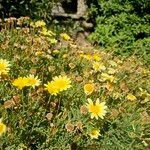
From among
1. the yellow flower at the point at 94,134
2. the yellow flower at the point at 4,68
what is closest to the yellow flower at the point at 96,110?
the yellow flower at the point at 94,134

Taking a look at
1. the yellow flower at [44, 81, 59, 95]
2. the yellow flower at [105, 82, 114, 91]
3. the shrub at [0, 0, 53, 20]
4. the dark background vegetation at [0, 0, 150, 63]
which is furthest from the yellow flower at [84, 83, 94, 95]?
the dark background vegetation at [0, 0, 150, 63]

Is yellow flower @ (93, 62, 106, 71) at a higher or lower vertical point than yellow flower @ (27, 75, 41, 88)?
lower

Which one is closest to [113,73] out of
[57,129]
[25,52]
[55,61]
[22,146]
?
[55,61]

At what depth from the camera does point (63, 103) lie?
3.20 metres

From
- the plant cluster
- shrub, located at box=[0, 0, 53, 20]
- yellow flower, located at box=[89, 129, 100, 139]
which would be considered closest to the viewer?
the plant cluster

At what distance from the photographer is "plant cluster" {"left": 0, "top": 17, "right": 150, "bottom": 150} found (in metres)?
2.84

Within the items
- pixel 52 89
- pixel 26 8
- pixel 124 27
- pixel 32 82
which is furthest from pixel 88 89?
pixel 124 27

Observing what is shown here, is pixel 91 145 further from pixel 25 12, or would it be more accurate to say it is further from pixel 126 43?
pixel 126 43

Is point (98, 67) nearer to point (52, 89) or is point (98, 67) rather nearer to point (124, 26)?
point (52, 89)

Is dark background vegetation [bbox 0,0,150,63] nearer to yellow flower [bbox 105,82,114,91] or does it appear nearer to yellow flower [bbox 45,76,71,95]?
yellow flower [bbox 105,82,114,91]

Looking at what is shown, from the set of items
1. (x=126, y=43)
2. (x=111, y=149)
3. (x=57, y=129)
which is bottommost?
(x=126, y=43)

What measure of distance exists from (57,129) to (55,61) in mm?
1179

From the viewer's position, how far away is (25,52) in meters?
3.60

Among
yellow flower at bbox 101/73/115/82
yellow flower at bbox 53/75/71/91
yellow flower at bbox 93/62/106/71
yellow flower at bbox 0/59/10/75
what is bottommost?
yellow flower at bbox 101/73/115/82
